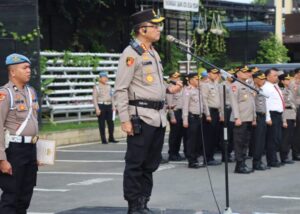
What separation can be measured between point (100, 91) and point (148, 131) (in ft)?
34.4

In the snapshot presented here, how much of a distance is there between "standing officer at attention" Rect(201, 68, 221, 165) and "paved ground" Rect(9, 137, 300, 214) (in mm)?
407

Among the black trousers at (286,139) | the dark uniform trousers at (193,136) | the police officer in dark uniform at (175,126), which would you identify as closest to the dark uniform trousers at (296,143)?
the black trousers at (286,139)

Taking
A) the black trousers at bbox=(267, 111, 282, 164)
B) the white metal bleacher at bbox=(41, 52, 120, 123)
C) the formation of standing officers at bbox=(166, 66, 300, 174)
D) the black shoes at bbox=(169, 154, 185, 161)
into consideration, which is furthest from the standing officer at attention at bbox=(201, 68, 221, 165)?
the white metal bleacher at bbox=(41, 52, 120, 123)

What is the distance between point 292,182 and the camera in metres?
10.4

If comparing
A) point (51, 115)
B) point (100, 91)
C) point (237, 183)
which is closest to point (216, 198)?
point (237, 183)

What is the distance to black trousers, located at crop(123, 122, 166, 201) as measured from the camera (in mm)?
6273

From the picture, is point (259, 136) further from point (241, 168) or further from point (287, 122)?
point (287, 122)

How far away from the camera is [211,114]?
12992 mm

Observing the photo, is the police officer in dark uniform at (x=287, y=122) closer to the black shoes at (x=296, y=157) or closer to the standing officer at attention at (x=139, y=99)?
the black shoes at (x=296, y=157)

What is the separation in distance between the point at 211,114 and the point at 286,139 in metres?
1.55

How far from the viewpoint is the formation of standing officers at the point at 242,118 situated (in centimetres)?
1140

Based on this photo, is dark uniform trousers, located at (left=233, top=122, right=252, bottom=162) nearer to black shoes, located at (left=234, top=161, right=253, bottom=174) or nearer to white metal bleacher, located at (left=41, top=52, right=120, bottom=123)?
black shoes, located at (left=234, top=161, right=253, bottom=174)

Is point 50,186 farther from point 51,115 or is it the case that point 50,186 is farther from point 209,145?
point 51,115

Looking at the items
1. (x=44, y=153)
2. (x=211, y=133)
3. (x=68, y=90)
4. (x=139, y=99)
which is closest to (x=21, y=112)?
(x=44, y=153)
